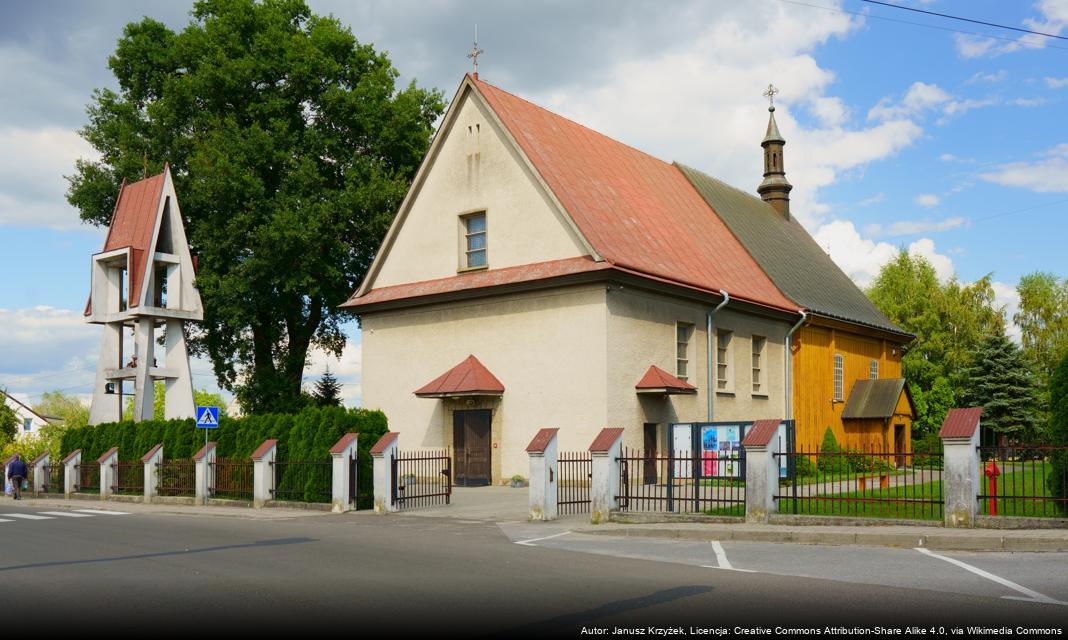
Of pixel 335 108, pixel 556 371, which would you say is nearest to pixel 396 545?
pixel 556 371

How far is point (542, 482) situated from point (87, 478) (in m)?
20.1

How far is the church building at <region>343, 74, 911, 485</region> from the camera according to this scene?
1027 inches

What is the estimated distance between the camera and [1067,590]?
922 cm

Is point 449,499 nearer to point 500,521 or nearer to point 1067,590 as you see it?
point 500,521

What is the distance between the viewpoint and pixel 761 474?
1586 cm

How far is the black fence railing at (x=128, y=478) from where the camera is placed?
29.2 m

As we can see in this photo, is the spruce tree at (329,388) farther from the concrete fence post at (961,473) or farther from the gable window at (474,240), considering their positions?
the concrete fence post at (961,473)

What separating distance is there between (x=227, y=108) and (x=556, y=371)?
20.4 meters

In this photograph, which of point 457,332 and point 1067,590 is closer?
point 1067,590

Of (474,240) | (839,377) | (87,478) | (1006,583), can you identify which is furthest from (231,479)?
(839,377)

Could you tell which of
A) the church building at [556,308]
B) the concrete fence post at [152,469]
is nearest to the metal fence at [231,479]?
the concrete fence post at [152,469]

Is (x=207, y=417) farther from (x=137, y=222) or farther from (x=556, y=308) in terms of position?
(x=137, y=222)

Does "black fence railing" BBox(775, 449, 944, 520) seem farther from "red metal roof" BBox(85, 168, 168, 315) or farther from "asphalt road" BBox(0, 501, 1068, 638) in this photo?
"red metal roof" BBox(85, 168, 168, 315)

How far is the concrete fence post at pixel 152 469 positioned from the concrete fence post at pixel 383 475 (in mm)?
9984
